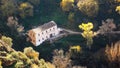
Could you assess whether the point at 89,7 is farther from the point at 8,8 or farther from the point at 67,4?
the point at 8,8

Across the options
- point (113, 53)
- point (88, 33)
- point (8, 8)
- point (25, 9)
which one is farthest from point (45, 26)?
point (113, 53)

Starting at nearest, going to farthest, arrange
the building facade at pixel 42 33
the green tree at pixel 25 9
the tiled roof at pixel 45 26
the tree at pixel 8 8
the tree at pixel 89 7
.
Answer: the building facade at pixel 42 33, the tiled roof at pixel 45 26, the tree at pixel 89 7, the tree at pixel 8 8, the green tree at pixel 25 9

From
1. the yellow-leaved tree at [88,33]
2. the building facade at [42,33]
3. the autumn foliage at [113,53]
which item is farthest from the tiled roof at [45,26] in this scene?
the autumn foliage at [113,53]

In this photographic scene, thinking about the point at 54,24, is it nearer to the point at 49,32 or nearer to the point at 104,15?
the point at 49,32

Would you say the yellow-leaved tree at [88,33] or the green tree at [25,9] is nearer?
the yellow-leaved tree at [88,33]

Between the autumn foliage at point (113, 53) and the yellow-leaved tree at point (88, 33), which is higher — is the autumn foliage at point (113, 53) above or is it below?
below

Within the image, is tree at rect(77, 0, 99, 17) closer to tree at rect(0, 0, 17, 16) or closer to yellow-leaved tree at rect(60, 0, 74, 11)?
yellow-leaved tree at rect(60, 0, 74, 11)

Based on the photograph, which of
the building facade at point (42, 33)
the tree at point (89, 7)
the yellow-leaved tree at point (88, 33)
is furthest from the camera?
the tree at point (89, 7)

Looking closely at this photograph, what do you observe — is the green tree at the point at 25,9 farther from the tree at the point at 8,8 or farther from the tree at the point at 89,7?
the tree at the point at 89,7
